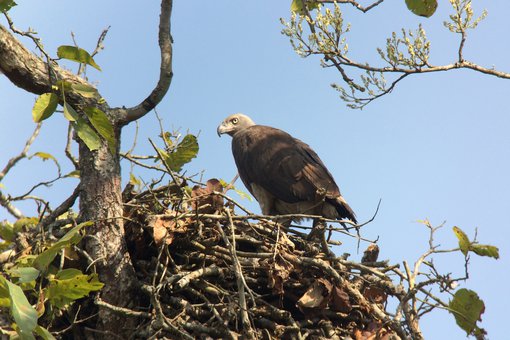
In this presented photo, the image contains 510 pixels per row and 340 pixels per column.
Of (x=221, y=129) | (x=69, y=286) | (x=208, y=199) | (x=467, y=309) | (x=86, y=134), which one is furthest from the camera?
(x=221, y=129)

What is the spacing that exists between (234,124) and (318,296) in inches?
176

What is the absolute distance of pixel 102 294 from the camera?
4.25m

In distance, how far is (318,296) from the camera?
174 inches

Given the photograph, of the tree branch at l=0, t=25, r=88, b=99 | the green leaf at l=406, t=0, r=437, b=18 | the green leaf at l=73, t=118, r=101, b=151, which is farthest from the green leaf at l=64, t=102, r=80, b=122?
the green leaf at l=406, t=0, r=437, b=18

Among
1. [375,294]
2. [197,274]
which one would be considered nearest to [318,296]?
[375,294]

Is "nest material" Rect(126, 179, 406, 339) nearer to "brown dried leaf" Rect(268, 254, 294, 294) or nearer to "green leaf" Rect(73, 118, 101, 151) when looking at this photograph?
"brown dried leaf" Rect(268, 254, 294, 294)

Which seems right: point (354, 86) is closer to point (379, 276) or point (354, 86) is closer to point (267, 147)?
point (267, 147)

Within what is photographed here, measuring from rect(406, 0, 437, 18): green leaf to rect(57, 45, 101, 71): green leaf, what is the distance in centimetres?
174

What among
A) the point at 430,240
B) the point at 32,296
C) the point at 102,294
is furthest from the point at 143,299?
the point at 430,240

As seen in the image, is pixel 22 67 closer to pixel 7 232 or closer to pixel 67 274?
pixel 7 232

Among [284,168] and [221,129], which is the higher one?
[221,129]

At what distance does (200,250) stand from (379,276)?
3.92 feet

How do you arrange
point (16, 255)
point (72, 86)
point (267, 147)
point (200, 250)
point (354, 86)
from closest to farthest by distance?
point (72, 86)
point (16, 255)
point (200, 250)
point (354, 86)
point (267, 147)

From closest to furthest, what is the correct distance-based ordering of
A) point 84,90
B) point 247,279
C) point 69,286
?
point 69,286, point 84,90, point 247,279
